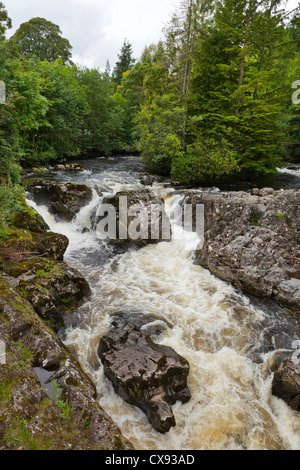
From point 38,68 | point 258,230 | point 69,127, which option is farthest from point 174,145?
point 38,68

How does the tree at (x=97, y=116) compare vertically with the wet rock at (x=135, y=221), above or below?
above

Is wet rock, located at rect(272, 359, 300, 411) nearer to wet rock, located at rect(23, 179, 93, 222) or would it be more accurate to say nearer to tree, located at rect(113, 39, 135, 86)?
A: wet rock, located at rect(23, 179, 93, 222)

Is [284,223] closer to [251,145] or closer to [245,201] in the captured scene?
[245,201]

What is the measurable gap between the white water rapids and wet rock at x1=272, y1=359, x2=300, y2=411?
0.12 m

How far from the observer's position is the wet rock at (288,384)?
157 inches

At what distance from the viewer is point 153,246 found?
30.8 feet

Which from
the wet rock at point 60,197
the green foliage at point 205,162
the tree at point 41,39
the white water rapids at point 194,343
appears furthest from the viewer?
the tree at point 41,39

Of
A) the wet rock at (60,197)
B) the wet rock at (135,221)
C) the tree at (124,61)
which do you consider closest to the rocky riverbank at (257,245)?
the wet rock at (135,221)

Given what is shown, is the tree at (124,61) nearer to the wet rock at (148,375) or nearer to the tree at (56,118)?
the tree at (56,118)

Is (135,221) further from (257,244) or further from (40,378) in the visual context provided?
(40,378)

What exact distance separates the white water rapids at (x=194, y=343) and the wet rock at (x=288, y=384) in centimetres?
12

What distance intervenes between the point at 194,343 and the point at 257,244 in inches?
156

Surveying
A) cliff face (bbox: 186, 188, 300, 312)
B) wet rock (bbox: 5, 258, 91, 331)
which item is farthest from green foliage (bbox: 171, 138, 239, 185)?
wet rock (bbox: 5, 258, 91, 331)
